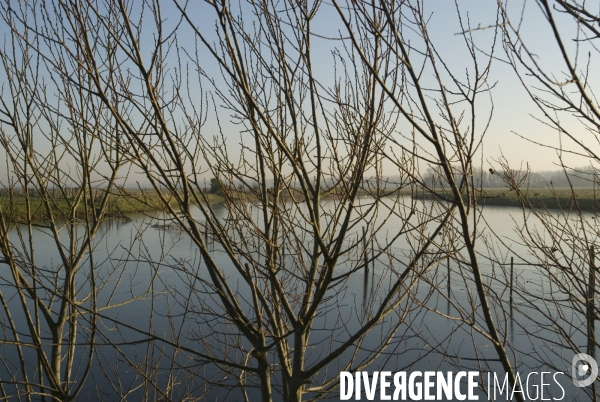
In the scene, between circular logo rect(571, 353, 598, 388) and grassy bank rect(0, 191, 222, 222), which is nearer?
grassy bank rect(0, 191, 222, 222)

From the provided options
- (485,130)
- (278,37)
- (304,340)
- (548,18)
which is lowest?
(304,340)

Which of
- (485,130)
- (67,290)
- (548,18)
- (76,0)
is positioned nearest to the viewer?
(548,18)

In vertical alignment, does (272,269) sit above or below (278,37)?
below

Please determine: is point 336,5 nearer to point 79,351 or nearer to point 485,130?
point 485,130

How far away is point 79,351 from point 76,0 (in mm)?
8744

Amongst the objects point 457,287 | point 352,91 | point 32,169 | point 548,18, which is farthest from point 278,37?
point 457,287

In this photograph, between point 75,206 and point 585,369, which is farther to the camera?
point 75,206

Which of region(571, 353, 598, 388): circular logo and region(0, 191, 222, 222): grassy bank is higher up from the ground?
region(0, 191, 222, 222): grassy bank

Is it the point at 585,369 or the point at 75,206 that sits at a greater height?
the point at 75,206

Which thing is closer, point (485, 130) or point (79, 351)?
point (485, 130)

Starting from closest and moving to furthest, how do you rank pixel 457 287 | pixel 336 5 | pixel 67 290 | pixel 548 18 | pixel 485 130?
pixel 548 18
pixel 336 5
pixel 485 130
pixel 67 290
pixel 457 287

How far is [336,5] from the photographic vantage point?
1.46 m

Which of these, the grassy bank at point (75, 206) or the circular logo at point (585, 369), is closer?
the grassy bank at point (75, 206)

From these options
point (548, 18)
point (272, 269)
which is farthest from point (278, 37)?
point (548, 18)
